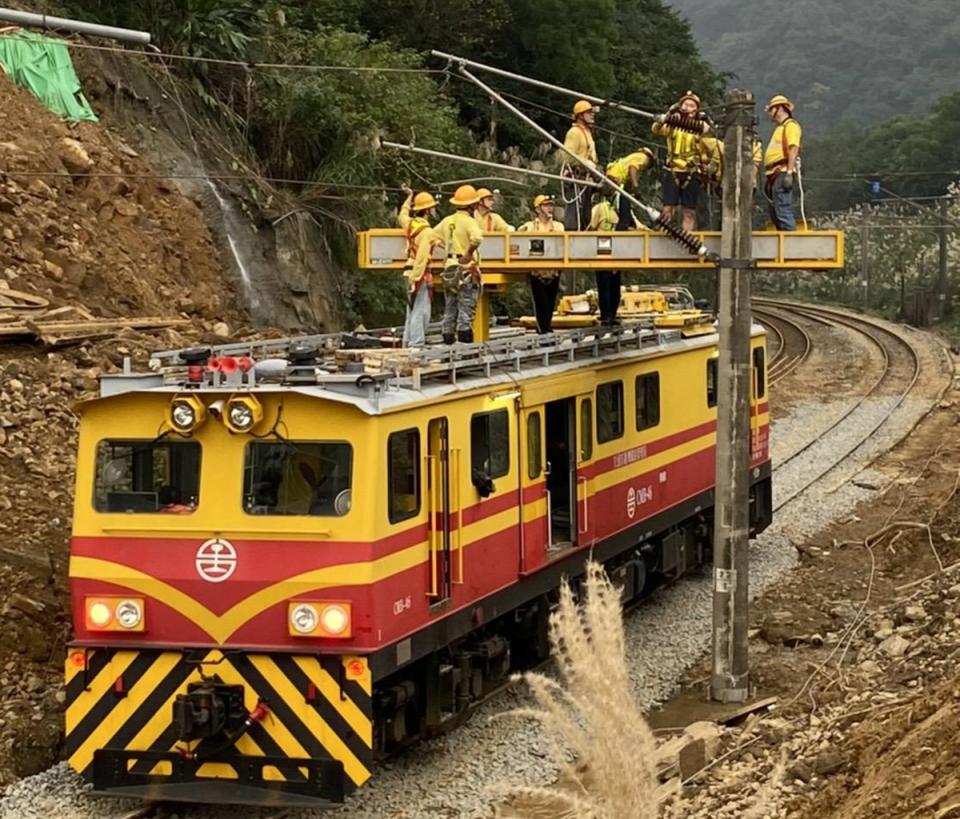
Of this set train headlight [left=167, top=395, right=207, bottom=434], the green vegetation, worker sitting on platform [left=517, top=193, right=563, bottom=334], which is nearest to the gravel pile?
train headlight [left=167, top=395, right=207, bottom=434]

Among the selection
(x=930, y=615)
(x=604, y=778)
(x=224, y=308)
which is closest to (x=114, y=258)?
(x=224, y=308)

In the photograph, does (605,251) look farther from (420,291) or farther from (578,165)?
(420,291)

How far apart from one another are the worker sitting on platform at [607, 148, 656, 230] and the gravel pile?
426cm

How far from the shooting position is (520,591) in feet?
43.9

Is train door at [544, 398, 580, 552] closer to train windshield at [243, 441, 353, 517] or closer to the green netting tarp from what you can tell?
train windshield at [243, 441, 353, 517]

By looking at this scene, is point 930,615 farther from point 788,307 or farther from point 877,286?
point 877,286

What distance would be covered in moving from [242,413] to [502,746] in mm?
3550

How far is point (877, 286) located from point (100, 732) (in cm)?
5916

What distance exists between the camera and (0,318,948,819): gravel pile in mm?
11156

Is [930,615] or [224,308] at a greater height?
[224,308]

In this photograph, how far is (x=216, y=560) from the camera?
428 inches

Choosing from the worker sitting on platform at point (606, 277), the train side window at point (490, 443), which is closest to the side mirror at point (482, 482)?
the train side window at point (490, 443)

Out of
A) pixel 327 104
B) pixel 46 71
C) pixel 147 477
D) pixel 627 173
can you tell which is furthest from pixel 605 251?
pixel 327 104

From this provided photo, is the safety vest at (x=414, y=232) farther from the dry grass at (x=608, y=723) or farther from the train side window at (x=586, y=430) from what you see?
the dry grass at (x=608, y=723)
